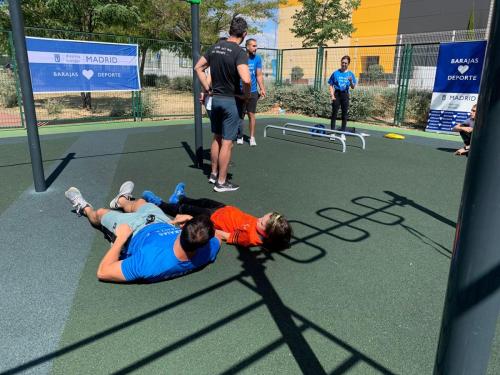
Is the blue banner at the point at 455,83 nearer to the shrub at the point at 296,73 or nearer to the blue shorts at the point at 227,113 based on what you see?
the shrub at the point at 296,73

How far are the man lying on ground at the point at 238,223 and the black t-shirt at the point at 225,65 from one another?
150 cm

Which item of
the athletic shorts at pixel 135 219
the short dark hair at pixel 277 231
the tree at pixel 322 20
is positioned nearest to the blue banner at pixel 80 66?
the athletic shorts at pixel 135 219

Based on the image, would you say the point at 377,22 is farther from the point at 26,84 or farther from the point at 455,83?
the point at 26,84

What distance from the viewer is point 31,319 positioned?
2312 mm

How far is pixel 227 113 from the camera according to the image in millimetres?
4633

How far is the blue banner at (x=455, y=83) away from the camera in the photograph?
8789mm

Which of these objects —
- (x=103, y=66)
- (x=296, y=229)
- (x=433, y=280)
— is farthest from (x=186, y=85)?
(x=433, y=280)

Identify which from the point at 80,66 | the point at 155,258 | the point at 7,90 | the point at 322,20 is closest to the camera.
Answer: the point at 155,258

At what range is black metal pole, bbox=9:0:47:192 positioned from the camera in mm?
3865

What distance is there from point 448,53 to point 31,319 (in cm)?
1008

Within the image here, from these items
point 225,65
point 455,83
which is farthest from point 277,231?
point 455,83

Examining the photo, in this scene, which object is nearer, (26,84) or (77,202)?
(77,202)

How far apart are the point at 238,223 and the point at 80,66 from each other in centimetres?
754

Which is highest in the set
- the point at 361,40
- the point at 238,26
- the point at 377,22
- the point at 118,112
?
the point at 377,22
